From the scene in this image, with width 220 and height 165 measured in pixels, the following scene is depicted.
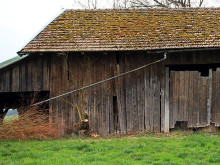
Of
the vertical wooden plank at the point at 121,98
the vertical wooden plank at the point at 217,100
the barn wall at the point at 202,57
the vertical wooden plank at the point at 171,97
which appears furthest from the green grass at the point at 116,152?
Result: the barn wall at the point at 202,57

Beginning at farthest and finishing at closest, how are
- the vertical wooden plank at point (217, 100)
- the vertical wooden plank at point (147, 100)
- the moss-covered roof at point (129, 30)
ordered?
the vertical wooden plank at point (147, 100) → the vertical wooden plank at point (217, 100) → the moss-covered roof at point (129, 30)

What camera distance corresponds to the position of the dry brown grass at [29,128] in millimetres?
9797

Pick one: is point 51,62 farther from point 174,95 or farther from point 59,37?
point 174,95

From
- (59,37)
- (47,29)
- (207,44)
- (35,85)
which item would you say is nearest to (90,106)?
(35,85)

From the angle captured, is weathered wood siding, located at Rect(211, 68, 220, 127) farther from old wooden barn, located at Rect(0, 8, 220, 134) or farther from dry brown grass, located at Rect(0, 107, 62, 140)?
dry brown grass, located at Rect(0, 107, 62, 140)

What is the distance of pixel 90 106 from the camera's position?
1126 centimetres

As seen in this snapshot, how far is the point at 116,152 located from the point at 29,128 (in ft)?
12.6

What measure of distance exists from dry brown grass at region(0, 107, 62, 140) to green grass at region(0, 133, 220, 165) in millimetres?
559

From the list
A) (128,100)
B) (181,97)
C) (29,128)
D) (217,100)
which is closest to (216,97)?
(217,100)

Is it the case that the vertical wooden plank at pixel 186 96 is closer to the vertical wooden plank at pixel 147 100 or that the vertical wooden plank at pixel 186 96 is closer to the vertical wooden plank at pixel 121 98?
the vertical wooden plank at pixel 147 100

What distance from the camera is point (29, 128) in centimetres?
1003

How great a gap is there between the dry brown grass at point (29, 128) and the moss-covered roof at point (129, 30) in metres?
2.49

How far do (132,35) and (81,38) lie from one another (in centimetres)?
207

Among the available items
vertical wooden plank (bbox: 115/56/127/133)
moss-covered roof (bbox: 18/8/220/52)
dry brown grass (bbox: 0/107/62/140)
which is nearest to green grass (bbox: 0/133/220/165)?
dry brown grass (bbox: 0/107/62/140)
